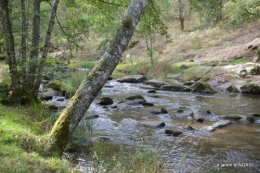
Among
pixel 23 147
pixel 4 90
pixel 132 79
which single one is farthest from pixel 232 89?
pixel 23 147

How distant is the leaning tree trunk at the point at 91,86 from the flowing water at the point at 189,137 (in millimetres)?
1676

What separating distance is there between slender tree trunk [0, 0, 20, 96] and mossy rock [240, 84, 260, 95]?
15282 millimetres

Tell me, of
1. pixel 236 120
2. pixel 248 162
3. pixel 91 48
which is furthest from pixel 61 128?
pixel 91 48

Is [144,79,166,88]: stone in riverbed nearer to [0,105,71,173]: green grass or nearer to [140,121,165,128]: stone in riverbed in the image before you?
[140,121,165,128]: stone in riverbed

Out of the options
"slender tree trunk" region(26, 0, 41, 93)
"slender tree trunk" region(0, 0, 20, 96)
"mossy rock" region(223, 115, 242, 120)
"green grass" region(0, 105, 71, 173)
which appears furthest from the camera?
"mossy rock" region(223, 115, 242, 120)

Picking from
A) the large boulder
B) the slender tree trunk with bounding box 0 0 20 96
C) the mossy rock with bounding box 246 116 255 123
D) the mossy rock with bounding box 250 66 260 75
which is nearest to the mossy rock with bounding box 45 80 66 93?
the large boulder

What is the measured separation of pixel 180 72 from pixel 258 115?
41.6 feet

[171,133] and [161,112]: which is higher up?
[171,133]

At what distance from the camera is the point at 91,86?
5.02 meters

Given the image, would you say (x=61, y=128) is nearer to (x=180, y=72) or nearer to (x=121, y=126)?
(x=121, y=126)

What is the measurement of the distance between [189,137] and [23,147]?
230 inches

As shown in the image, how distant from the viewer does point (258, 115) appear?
12492mm

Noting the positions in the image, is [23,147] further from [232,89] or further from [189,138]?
[232,89]

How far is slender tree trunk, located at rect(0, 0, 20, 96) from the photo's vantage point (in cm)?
772
